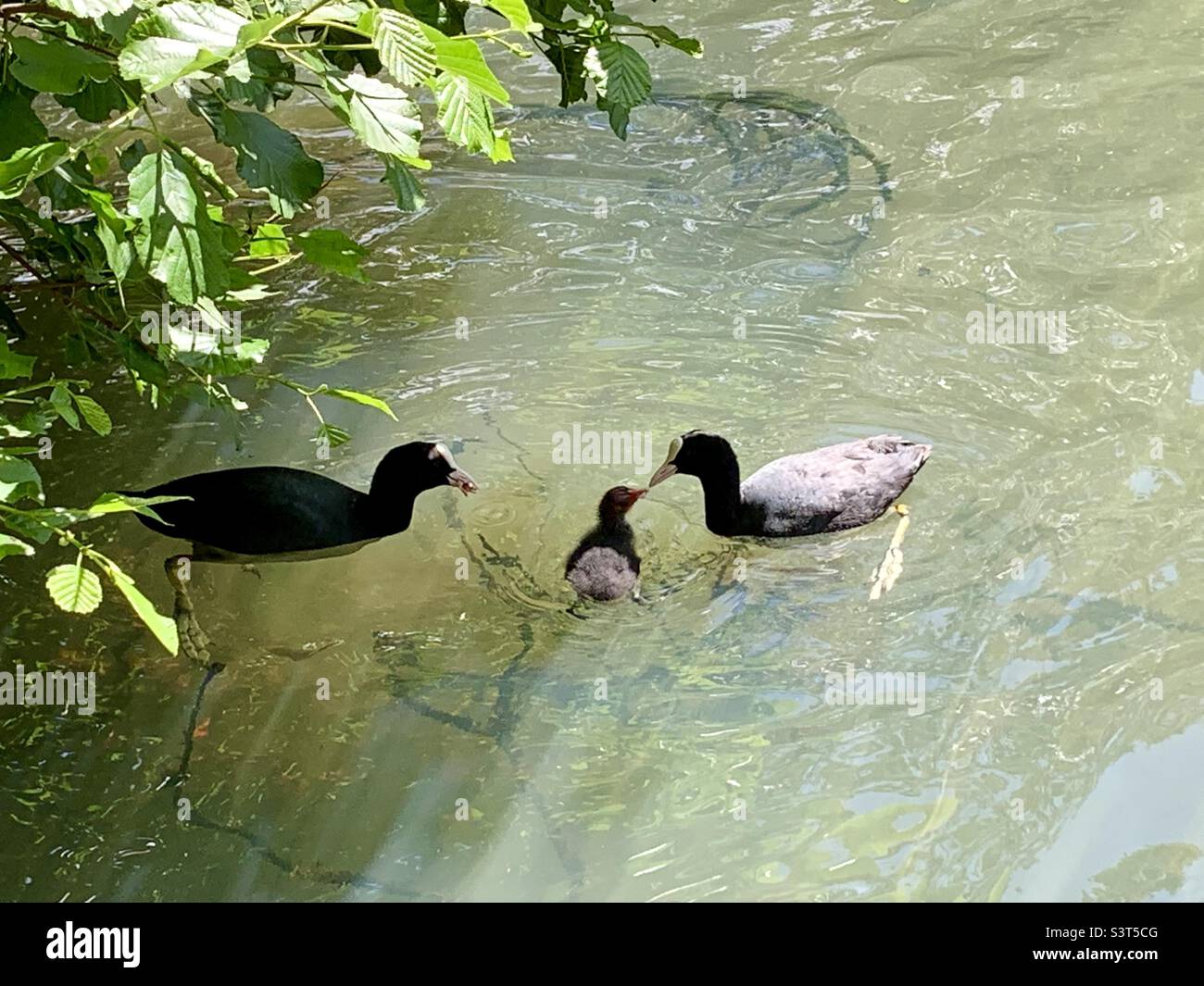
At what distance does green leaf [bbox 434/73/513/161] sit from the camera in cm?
217

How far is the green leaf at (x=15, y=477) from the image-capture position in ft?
8.04

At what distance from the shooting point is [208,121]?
9.80 feet

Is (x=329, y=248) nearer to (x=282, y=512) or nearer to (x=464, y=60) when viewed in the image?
(x=464, y=60)

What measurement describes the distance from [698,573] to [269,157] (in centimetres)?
284

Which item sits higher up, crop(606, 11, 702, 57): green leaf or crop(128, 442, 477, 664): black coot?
crop(606, 11, 702, 57): green leaf

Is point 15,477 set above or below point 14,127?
below

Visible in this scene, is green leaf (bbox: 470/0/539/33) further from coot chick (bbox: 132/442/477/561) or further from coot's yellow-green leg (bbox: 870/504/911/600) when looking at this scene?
coot's yellow-green leg (bbox: 870/504/911/600)

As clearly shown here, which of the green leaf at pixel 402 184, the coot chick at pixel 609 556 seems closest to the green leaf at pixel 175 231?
the green leaf at pixel 402 184

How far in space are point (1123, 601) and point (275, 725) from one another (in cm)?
284

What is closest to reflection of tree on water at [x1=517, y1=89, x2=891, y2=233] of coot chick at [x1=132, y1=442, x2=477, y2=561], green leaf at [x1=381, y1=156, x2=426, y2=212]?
coot chick at [x1=132, y1=442, x2=477, y2=561]

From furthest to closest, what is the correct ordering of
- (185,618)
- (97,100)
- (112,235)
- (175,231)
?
(185,618) → (97,100) → (112,235) → (175,231)

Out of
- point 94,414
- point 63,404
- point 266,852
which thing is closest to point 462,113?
point 63,404

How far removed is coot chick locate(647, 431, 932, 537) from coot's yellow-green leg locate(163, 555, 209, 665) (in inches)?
68.3

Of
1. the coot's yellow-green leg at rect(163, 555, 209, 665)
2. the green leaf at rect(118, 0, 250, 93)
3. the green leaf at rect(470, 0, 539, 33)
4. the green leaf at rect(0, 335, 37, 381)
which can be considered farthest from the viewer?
the coot's yellow-green leg at rect(163, 555, 209, 665)
